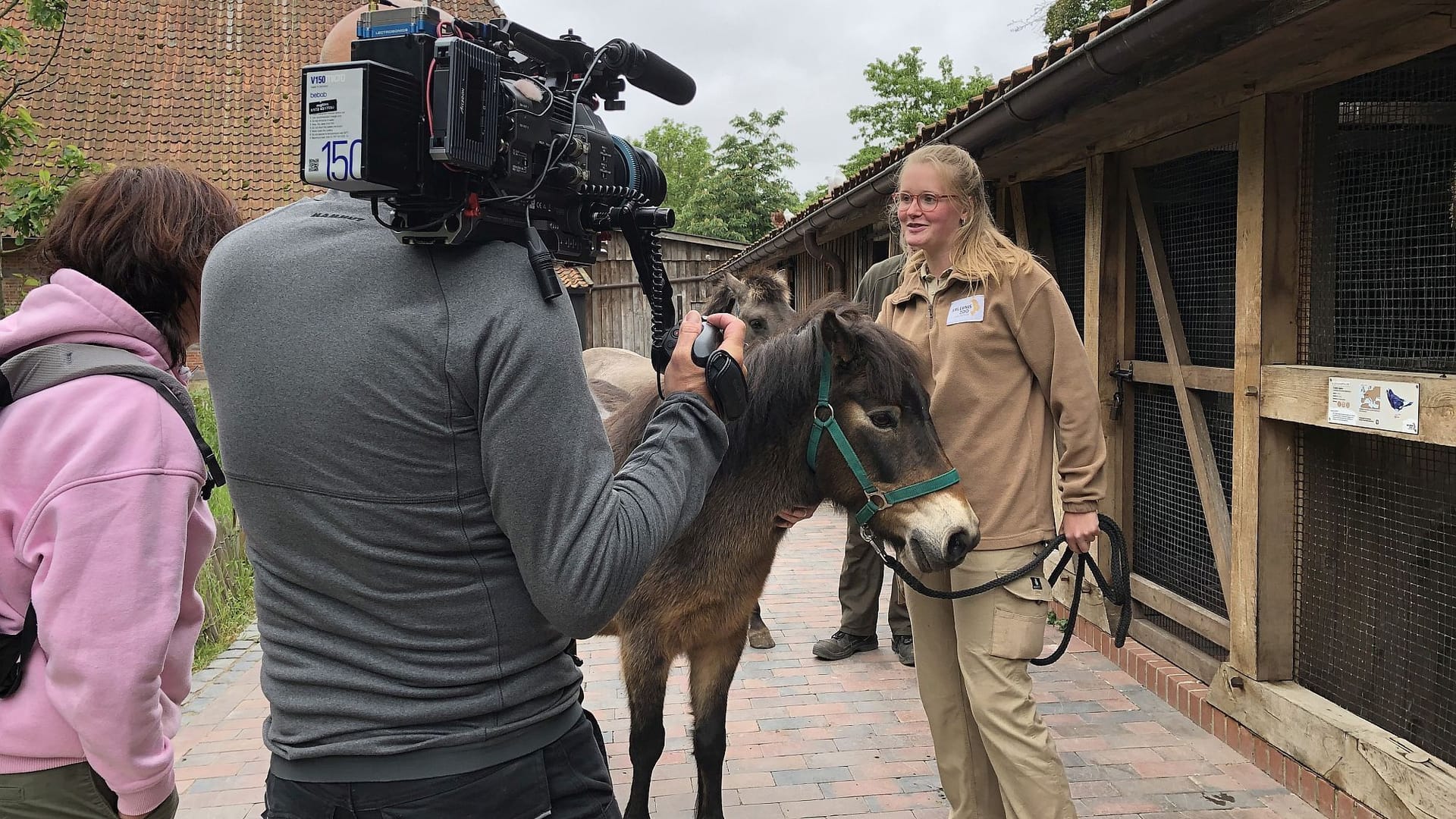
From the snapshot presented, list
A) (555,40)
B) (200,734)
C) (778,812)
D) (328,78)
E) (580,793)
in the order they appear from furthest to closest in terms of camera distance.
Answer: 1. (200,734)
2. (778,812)
3. (555,40)
4. (580,793)
5. (328,78)

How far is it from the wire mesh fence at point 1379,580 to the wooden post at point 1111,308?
1.35 metres

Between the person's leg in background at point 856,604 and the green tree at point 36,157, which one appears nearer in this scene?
the person's leg in background at point 856,604

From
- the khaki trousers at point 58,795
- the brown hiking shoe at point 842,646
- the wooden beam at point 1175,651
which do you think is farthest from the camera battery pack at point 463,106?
the brown hiking shoe at point 842,646

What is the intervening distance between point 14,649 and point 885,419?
1.91 m

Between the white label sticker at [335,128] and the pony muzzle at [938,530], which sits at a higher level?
the white label sticker at [335,128]

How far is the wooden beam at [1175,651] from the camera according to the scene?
4336 mm

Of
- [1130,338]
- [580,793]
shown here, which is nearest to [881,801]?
[580,793]

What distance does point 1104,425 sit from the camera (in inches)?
207

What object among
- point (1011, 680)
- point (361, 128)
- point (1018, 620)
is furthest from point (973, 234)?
point (361, 128)

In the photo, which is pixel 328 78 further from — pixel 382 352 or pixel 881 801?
pixel 881 801

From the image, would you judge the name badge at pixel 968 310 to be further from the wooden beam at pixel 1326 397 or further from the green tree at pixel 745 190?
the green tree at pixel 745 190

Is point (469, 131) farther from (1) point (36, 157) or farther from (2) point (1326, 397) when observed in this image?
(1) point (36, 157)

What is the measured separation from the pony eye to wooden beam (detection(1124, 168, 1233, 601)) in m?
2.35

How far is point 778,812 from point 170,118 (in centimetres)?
1763
